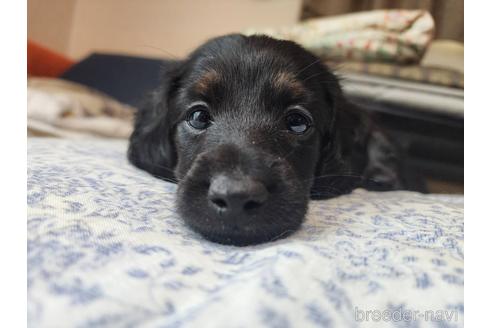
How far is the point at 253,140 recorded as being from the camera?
1053 mm

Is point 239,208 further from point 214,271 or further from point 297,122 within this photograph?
point 297,122

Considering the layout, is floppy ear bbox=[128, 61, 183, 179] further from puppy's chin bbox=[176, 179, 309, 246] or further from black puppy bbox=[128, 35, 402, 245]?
puppy's chin bbox=[176, 179, 309, 246]

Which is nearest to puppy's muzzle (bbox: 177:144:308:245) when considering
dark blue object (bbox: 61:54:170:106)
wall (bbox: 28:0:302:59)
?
dark blue object (bbox: 61:54:170:106)

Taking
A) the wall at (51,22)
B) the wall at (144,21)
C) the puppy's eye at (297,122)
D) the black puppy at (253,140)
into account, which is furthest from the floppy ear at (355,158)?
the wall at (51,22)

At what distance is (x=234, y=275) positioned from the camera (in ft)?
2.16

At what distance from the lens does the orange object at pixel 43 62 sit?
3.74 m

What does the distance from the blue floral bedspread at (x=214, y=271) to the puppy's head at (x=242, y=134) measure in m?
0.05

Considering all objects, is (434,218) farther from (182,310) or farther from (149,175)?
(149,175)

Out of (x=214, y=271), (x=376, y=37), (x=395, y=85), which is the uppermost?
(x=376, y=37)

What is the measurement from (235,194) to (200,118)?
0.51 m

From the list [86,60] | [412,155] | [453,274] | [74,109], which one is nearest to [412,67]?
[412,155]

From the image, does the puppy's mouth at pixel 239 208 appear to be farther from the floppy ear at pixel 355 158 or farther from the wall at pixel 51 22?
the wall at pixel 51 22

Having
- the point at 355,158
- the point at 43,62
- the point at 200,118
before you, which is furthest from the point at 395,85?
the point at 43,62

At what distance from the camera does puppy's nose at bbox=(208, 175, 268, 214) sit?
804 mm
